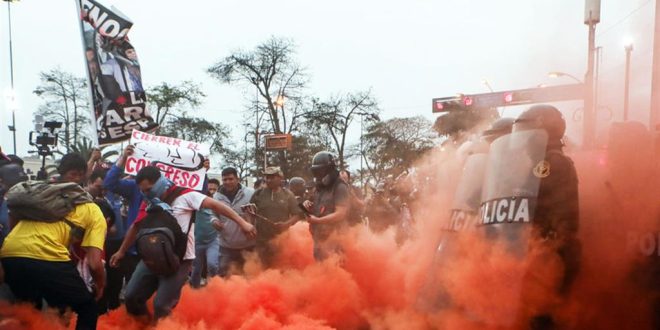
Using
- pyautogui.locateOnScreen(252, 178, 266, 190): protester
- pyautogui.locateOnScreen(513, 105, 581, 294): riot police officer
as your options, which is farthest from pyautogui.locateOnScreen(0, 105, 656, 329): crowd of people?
pyautogui.locateOnScreen(252, 178, 266, 190): protester

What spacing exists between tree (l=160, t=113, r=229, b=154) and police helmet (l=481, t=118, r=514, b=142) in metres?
34.5

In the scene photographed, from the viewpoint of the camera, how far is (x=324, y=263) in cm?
610

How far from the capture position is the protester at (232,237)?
7562mm

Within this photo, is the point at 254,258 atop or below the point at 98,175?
below

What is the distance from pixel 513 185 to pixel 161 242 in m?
2.77

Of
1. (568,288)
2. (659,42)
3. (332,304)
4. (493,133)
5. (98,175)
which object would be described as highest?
(659,42)

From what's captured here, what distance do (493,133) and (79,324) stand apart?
11.1 feet

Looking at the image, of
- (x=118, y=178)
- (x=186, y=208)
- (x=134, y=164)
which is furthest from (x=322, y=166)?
(x=118, y=178)

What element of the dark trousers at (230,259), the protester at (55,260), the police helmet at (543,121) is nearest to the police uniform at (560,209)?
the police helmet at (543,121)

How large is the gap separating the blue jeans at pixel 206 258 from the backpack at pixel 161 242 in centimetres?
276

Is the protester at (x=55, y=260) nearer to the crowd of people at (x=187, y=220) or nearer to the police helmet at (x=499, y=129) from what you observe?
the crowd of people at (x=187, y=220)

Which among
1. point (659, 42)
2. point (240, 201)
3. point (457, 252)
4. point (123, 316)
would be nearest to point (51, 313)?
point (123, 316)

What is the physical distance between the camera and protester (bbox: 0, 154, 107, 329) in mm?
3963

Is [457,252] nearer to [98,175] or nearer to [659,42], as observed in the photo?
[98,175]
